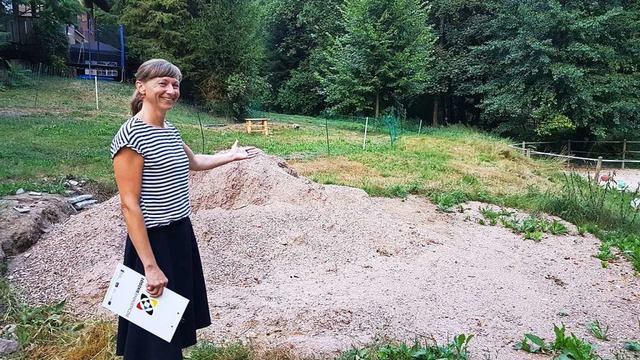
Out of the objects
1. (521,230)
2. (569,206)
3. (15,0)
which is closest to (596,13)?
(569,206)

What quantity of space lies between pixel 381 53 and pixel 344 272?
53.5ft

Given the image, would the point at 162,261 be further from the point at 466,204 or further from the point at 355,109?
the point at 355,109

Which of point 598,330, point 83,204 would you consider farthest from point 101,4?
point 598,330

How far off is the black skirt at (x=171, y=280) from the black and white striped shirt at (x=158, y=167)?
0.20ft

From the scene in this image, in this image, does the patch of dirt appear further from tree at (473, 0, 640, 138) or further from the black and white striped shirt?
tree at (473, 0, 640, 138)

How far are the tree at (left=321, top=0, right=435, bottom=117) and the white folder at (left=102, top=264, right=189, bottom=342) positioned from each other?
18116 mm

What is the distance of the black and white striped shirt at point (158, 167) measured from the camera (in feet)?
5.53

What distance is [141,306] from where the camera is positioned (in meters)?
1.76

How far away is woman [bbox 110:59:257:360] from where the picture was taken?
1673 mm

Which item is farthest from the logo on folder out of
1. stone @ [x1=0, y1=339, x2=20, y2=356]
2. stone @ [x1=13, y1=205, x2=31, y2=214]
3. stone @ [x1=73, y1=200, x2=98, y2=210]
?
stone @ [x1=73, y1=200, x2=98, y2=210]

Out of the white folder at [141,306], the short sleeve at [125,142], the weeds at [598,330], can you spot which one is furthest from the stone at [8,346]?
the weeds at [598,330]

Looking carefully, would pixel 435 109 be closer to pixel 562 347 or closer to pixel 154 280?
pixel 562 347

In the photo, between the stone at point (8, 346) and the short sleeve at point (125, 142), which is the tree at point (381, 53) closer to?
the stone at point (8, 346)

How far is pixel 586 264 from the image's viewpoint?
4.70 m
